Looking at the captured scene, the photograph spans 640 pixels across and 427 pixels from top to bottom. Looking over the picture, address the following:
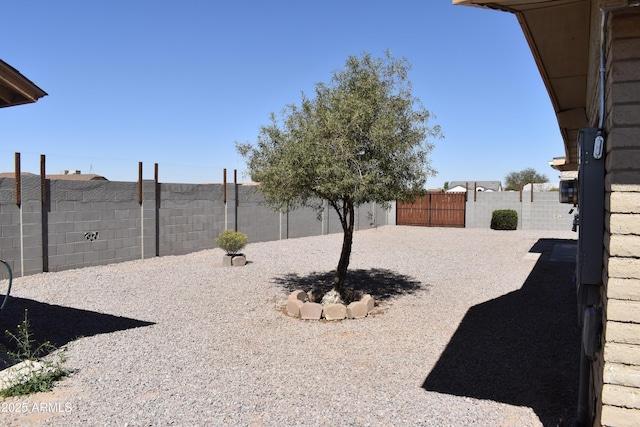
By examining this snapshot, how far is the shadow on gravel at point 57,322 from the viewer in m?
5.71

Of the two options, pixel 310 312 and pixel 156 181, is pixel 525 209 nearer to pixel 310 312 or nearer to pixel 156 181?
pixel 156 181

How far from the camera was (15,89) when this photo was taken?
14.8 feet

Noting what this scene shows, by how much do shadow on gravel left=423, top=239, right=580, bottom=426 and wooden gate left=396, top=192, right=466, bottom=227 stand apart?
1791 centimetres

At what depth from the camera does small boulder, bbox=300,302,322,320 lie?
22.8 feet

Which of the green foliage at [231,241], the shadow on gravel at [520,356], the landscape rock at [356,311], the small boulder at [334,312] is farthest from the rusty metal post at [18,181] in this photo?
the shadow on gravel at [520,356]

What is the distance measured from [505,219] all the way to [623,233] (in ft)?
74.7

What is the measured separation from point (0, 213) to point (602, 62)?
10485mm

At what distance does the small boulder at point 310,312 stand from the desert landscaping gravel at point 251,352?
0.15m

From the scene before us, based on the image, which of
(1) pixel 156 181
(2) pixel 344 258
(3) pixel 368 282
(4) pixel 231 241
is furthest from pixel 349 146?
(1) pixel 156 181

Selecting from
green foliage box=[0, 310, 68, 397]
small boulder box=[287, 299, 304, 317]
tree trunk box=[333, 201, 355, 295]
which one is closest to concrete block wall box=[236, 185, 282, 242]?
tree trunk box=[333, 201, 355, 295]

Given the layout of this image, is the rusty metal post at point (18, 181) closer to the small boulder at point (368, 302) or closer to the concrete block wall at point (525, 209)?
the small boulder at point (368, 302)

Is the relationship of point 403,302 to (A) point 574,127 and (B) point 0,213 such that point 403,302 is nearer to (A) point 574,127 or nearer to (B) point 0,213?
(A) point 574,127

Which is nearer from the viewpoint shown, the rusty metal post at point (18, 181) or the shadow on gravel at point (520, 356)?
the shadow on gravel at point (520, 356)

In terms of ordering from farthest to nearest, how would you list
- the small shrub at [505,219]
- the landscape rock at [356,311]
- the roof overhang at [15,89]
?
the small shrub at [505,219] < the landscape rock at [356,311] < the roof overhang at [15,89]
